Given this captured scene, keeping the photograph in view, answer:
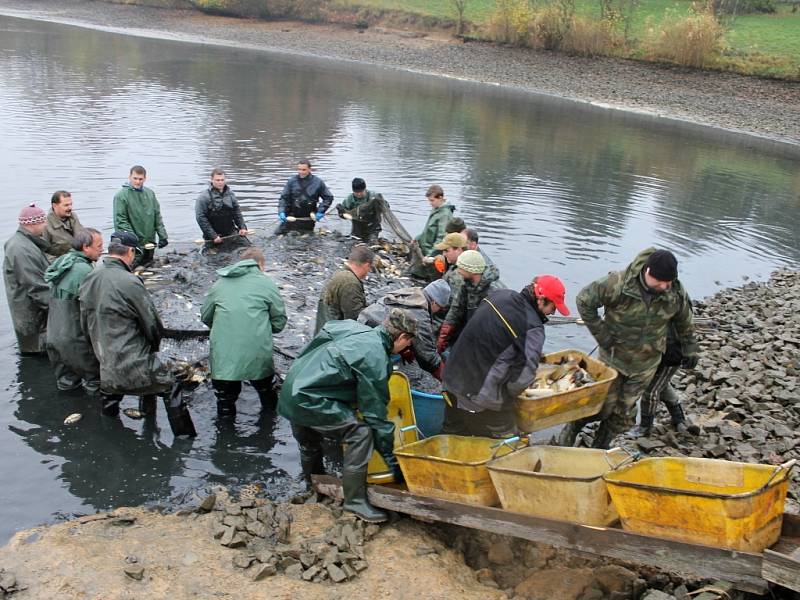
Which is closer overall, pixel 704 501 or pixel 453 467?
pixel 704 501

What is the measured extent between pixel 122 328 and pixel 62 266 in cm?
118

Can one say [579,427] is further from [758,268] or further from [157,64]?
[157,64]

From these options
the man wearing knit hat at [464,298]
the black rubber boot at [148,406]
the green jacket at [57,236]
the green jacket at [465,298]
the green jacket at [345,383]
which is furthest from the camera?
the green jacket at [57,236]

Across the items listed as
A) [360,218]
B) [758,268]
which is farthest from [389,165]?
[758,268]

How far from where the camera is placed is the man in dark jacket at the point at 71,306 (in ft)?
25.5

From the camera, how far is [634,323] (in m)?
6.64

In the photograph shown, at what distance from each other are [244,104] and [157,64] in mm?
13016

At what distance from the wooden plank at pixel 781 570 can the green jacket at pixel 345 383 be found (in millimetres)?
2835

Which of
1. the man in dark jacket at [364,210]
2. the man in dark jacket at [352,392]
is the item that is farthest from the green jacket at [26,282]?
the man in dark jacket at [364,210]

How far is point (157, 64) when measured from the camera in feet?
131

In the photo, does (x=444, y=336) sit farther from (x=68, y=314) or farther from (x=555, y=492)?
(x=68, y=314)

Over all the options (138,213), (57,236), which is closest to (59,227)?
(57,236)

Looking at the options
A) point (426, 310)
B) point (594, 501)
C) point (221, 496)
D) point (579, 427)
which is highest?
point (426, 310)

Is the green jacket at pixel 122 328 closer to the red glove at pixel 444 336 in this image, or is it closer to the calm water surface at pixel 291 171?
the calm water surface at pixel 291 171
